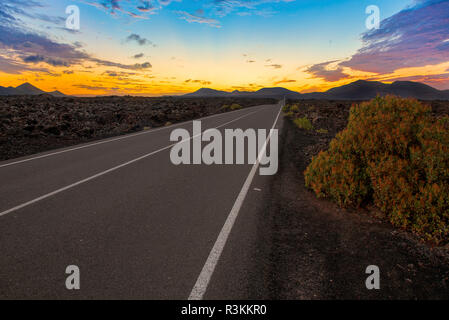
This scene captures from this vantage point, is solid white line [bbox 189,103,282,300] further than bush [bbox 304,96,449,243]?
No

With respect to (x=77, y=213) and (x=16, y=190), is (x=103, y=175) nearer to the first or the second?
(x=16, y=190)

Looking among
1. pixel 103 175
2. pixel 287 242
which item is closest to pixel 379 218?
pixel 287 242

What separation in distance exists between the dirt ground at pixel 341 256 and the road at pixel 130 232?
0.37 metres

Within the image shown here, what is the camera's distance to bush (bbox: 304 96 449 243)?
3801 mm

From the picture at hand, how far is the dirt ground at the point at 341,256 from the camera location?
2771 mm

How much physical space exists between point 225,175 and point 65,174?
4136 millimetres

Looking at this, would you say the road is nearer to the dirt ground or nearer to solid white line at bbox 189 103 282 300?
solid white line at bbox 189 103 282 300

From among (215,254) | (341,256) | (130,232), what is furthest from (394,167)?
(130,232)

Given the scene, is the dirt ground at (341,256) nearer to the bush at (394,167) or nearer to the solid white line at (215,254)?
the bush at (394,167)

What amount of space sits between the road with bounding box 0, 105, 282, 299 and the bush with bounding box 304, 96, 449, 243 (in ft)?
5.33

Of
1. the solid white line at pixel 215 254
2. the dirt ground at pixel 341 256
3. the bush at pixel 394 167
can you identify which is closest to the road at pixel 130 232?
the solid white line at pixel 215 254

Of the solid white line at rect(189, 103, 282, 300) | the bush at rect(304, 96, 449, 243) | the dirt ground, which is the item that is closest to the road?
the solid white line at rect(189, 103, 282, 300)

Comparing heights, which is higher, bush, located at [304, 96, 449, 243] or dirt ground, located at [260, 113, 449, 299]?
bush, located at [304, 96, 449, 243]

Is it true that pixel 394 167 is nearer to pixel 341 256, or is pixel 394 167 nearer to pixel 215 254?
pixel 341 256
